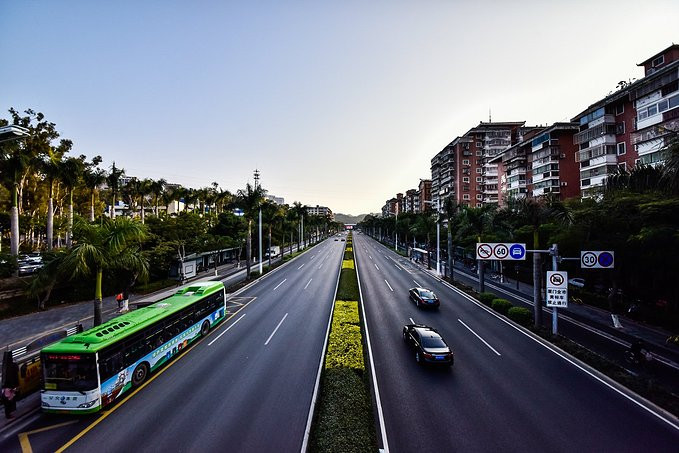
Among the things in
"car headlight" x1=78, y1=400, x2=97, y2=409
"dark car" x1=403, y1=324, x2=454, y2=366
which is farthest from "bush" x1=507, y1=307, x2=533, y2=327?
"car headlight" x1=78, y1=400, x2=97, y2=409

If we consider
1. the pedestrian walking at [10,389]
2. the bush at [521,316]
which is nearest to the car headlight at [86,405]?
the pedestrian walking at [10,389]

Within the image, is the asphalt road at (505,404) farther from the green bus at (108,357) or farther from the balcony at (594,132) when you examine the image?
the balcony at (594,132)

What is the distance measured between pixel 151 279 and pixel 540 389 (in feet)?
143

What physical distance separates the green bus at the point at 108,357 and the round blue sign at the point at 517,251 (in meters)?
22.7

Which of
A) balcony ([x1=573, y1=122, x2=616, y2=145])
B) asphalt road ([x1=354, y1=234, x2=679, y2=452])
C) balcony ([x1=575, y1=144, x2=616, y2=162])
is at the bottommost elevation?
asphalt road ([x1=354, y1=234, x2=679, y2=452])

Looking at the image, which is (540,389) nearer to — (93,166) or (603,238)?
(603,238)

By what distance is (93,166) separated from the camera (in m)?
51.3

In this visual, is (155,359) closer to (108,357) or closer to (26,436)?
(108,357)

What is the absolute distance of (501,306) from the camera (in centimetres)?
2625

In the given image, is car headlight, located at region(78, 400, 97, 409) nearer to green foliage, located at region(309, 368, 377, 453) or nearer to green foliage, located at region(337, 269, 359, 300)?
green foliage, located at region(309, 368, 377, 453)

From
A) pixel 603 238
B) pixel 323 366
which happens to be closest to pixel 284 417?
pixel 323 366

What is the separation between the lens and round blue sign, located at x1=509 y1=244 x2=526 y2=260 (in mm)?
22281

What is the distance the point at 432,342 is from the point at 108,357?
597 inches

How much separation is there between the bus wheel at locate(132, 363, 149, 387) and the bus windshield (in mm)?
2599
